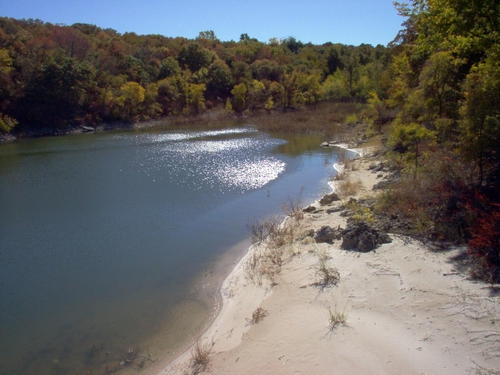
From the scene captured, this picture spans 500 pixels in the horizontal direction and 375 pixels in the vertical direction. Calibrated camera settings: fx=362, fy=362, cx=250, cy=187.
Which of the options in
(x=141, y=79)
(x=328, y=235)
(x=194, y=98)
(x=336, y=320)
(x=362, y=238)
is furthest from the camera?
(x=194, y=98)

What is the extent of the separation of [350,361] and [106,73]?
7454 cm

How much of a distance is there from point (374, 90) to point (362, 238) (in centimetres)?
4468

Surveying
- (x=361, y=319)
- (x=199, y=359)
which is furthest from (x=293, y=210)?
(x=199, y=359)

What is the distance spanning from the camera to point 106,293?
35.9ft

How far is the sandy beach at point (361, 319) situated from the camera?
21.1ft

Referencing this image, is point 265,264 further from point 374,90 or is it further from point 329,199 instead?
point 374,90

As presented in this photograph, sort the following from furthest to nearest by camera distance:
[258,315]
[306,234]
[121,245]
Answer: [121,245] → [306,234] → [258,315]

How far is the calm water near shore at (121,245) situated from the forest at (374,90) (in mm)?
6892

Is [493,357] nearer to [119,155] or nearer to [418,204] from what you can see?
[418,204]

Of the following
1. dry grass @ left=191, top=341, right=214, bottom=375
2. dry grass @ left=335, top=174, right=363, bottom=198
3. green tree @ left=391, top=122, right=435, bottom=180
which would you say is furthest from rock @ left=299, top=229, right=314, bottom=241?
dry grass @ left=191, top=341, right=214, bottom=375

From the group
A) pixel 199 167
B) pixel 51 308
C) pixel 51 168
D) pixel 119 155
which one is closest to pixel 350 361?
pixel 51 308

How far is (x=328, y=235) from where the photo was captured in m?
12.0

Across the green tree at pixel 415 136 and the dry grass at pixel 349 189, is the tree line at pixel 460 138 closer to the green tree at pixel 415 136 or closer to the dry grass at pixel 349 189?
the green tree at pixel 415 136

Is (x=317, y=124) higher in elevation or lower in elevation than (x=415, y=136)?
lower
